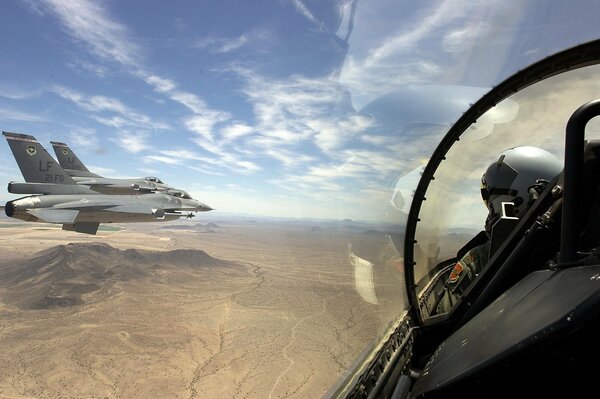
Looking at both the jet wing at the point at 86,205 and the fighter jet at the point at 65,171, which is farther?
the fighter jet at the point at 65,171

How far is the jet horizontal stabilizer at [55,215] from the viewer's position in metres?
22.1

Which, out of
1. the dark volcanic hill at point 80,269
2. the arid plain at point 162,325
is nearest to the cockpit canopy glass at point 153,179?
the arid plain at point 162,325

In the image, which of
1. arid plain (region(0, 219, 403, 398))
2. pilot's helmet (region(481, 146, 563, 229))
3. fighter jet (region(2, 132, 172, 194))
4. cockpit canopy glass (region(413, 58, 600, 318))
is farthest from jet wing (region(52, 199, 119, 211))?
pilot's helmet (region(481, 146, 563, 229))

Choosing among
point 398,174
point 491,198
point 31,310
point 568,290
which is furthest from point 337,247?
point 31,310

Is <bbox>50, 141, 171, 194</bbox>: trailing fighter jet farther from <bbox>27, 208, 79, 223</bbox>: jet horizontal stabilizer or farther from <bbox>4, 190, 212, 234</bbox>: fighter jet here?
<bbox>27, 208, 79, 223</bbox>: jet horizontal stabilizer

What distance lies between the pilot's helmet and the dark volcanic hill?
2200 inches

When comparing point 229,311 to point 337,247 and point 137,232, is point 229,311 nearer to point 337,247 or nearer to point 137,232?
point 337,247

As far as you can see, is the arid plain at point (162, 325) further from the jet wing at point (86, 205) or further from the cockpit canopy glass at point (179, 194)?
the jet wing at point (86, 205)

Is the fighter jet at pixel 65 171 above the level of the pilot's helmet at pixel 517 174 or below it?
above

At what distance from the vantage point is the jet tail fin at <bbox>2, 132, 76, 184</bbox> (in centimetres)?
2627

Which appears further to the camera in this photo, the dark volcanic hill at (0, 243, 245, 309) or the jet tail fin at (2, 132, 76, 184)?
the dark volcanic hill at (0, 243, 245, 309)

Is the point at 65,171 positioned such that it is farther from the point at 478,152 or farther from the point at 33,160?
the point at 478,152

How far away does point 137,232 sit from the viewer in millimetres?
102438

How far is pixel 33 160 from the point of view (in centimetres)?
2650
